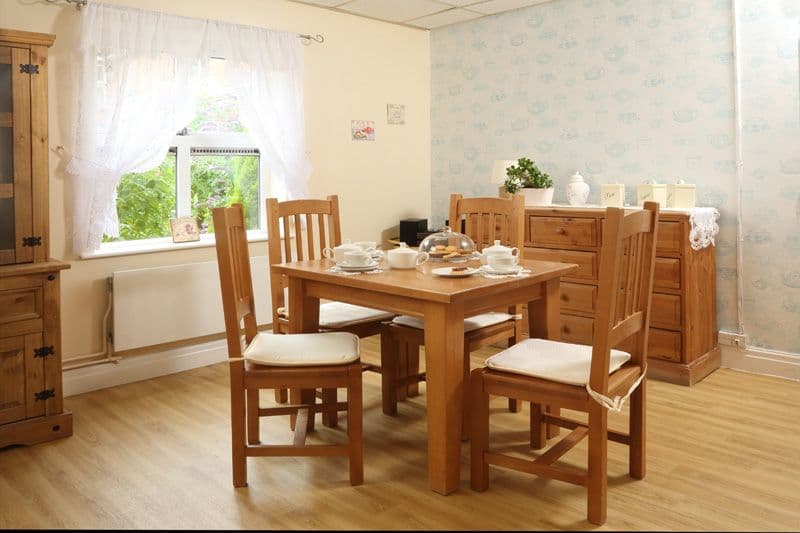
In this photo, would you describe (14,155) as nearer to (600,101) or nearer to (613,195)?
(613,195)

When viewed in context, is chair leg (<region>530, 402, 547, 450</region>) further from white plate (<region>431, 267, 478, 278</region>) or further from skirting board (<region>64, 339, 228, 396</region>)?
skirting board (<region>64, 339, 228, 396</region>)

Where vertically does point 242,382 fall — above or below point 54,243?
below

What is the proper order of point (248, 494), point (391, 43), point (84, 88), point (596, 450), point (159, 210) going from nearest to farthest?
point (596, 450)
point (248, 494)
point (84, 88)
point (159, 210)
point (391, 43)

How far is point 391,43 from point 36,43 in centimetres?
274

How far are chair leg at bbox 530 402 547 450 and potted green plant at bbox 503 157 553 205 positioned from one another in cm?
183

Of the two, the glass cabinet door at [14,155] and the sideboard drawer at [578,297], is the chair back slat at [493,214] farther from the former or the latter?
the glass cabinet door at [14,155]

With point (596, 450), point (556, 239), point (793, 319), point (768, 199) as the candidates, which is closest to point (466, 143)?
point (556, 239)

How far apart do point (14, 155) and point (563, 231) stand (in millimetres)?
2889

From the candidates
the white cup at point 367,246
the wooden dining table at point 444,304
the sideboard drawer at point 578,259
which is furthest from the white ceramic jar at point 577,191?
the white cup at point 367,246

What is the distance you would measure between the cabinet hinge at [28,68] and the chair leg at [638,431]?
9.19 ft

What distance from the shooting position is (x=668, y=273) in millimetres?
3752

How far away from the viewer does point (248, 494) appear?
2.52m

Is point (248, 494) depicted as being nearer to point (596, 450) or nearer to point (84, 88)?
point (596, 450)

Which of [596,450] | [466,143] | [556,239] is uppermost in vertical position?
[466,143]
